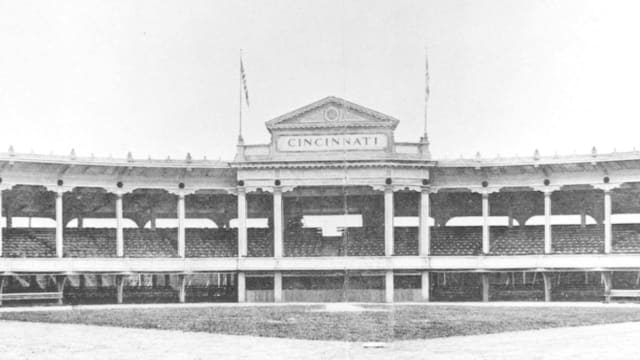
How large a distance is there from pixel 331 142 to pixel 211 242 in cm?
921

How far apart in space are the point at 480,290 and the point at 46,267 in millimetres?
23292

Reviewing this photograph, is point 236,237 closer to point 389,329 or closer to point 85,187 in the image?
point 85,187

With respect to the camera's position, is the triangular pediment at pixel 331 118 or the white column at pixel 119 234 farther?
the triangular pediment at pixel 331 118

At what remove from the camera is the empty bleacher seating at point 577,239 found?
45800 millimetres

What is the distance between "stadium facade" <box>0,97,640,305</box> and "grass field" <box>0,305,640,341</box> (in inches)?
257

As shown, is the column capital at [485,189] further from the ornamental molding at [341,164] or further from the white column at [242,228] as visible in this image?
the white column at [242,228]

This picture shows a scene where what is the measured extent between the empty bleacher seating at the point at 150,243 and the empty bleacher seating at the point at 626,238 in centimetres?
2399

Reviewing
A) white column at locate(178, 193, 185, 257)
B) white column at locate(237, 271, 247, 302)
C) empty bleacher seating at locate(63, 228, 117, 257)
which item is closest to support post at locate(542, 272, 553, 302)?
white column at locate(237, 271, 247, 302)

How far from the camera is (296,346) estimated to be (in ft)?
69.9

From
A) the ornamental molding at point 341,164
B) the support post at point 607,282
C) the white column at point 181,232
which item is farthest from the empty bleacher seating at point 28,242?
the support post at point 607,282

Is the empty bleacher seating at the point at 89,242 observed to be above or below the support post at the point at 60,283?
above

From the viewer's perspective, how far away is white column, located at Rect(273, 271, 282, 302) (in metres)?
45.4

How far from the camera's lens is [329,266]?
149ft

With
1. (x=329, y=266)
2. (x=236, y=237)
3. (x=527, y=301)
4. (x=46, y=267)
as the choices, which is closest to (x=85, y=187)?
(x=46, y=267)
